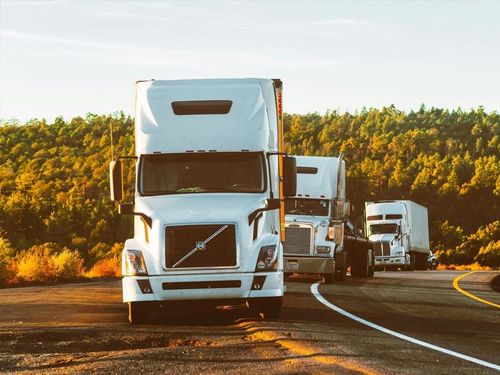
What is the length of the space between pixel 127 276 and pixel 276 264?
2256 millimetres

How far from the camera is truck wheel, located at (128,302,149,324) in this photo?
15.8 metres

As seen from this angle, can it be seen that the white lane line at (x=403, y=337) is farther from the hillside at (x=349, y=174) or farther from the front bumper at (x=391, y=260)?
the hillside at (x=349, y=174)

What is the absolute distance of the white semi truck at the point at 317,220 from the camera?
99.6 ft

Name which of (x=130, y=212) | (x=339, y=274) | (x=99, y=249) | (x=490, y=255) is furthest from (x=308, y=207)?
(x=490, y=255)

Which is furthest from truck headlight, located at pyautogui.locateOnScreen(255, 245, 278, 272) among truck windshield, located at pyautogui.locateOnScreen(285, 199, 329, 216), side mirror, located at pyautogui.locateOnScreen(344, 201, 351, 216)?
side mirror, located at pyautogui.locateOnScreen(344, 201, 351, 216)

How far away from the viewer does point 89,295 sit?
23625mm

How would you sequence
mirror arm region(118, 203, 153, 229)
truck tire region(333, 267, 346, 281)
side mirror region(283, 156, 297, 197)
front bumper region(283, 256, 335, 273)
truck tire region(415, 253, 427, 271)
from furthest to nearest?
truck tire region(415, 253, 427, 271), truck tire region(333, 267, 346, 281), front bumper region(283, 256, 335, 273), side mirror region(283, 156, 297, 197), mirror arm region(118, 203, 153, 229)

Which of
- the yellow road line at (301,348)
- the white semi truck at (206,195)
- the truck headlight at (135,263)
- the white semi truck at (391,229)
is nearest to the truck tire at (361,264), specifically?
the white semi truck at (391,229)

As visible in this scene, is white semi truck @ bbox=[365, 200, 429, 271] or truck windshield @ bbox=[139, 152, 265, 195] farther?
white semi truck @ bbox=[365, 200, 429, 271]

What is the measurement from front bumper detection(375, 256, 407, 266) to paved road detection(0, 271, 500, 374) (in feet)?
112

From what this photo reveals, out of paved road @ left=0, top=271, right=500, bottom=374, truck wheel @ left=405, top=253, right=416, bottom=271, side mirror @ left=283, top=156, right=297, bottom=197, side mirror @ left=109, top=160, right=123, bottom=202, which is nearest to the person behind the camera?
paved road @ left=0, top=271, right=500, bottom=374

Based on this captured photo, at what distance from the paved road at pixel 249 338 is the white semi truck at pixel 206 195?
594 mm

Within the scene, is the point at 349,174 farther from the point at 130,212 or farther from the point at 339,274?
the point at 130,212

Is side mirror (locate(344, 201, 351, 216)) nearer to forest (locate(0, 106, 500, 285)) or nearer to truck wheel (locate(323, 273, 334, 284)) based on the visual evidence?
truck wheel (locate(323, 273, 334, 284))
